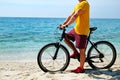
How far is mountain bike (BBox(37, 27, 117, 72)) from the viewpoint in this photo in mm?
7805

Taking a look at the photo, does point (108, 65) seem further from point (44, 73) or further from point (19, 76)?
point (19, 76)

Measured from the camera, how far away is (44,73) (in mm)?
7809

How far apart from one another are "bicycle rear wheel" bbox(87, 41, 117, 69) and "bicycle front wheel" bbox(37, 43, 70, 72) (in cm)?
63

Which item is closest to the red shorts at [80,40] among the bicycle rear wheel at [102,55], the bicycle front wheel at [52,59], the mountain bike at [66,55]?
the mountain bike at [66,55]

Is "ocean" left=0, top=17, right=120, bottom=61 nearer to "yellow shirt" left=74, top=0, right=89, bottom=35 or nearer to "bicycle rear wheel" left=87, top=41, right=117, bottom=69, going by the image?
"yellow shirt" left=74, top=0, right=89, bottom=35

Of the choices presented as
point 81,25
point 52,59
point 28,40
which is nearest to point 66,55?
point 52,59

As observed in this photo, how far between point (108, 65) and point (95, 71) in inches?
26.5

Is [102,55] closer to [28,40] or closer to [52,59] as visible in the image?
[52,59]

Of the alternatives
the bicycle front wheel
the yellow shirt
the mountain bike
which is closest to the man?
the yellow shirt

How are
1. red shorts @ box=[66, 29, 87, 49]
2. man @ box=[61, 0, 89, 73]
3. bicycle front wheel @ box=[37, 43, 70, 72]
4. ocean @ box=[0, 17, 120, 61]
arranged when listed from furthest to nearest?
ocean @ box=[0, 17, 120, 61] < bicycle front wheel @ box=[37, 43, 70, 72] < red shorts @ box=[66, 29, 87, 49] < man @ box=[61, 0, 89, 73]

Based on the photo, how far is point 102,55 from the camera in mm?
A: 8195

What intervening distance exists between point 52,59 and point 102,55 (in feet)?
4.13

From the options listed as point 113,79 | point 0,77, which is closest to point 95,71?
point 113,79

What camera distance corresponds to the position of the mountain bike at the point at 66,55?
25.6ft
